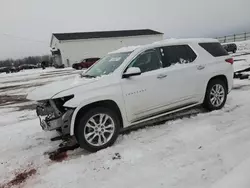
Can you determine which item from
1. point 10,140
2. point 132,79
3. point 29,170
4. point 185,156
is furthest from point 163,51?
point 10,140

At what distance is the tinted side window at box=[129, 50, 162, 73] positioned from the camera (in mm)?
5105

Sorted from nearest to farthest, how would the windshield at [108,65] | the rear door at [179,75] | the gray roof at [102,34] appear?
the windshield at [108,65] < the rear door at [179,75] < the gray roof at [102,34]

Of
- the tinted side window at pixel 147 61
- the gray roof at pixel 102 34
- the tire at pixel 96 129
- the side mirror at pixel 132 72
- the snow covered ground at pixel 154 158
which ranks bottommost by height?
the snow covered ground at pixel 154 158

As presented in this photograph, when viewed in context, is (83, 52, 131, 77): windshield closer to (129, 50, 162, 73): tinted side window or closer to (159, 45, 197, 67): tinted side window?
(129, 50, 162, 73): tinted side window

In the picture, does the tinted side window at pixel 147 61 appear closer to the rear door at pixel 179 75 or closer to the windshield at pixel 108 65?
the rear door at pixel 179 75

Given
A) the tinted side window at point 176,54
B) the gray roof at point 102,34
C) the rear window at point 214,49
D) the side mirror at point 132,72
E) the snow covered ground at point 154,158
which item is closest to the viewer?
the snow covered ground at point 154,158

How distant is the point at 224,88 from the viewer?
6238 mm

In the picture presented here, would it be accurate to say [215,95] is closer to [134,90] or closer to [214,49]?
[214,49]

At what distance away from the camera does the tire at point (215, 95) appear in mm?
5953

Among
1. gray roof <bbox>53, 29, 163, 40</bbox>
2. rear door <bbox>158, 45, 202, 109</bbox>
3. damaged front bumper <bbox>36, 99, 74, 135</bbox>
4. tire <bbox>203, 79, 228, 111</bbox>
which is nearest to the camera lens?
damaged front bumper <bbox>36, 99, 74, 135</bbox>

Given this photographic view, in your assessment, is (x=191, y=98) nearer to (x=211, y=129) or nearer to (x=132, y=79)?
(x=211, y=129)

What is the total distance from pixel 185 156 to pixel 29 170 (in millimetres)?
2538

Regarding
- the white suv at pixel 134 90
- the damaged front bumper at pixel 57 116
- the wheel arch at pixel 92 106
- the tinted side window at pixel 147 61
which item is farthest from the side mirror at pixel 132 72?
the damaged front bumper at pixel 57 116

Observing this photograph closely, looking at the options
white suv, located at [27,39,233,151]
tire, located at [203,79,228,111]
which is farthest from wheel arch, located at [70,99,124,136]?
tire, located at [203,79,228,111]
